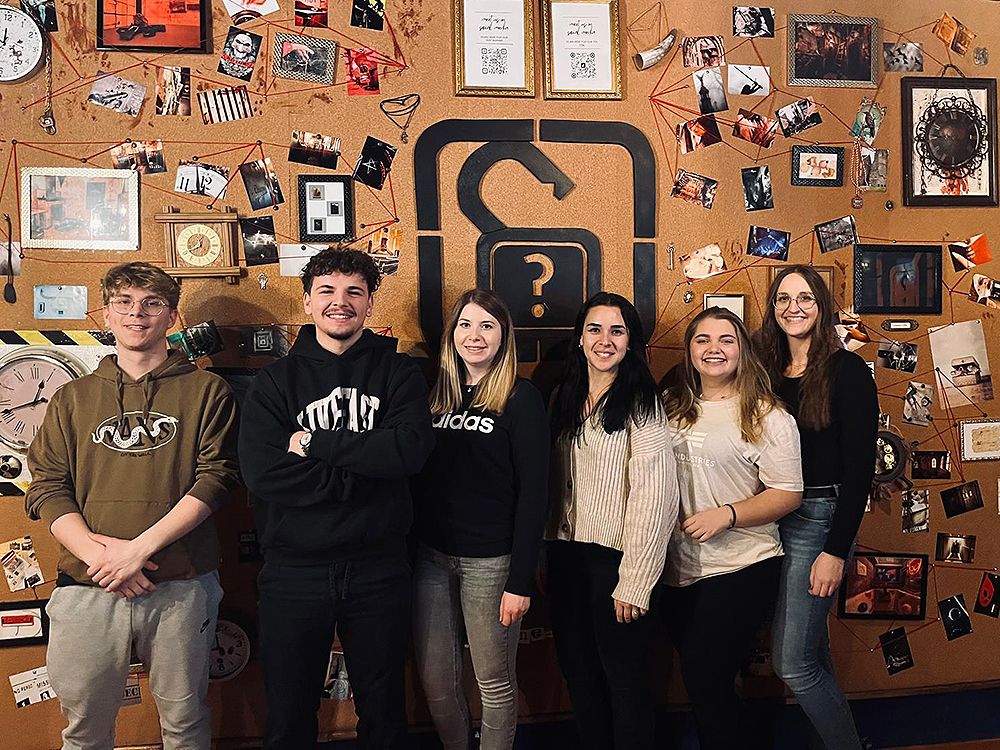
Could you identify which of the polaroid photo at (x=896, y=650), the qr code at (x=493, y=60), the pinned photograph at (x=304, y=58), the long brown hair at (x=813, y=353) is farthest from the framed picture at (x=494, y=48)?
the polaroid photo at (x=896, y=650)

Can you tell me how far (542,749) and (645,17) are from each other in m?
2.47

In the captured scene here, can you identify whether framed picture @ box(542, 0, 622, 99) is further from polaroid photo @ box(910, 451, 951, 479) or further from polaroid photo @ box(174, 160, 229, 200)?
polaroid photo @ box(910, 451, 951, 479)

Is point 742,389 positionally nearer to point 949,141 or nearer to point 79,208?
point 949,141

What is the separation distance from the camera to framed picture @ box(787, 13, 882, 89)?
2584 mm

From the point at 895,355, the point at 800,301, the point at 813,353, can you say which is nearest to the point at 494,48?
the point at 800,301

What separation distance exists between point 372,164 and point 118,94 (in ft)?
2.65

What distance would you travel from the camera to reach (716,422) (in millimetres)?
2092

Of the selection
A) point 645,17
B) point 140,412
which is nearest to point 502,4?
point 645,17

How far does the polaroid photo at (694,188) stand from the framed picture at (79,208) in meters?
1.75

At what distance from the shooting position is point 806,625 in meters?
2.14

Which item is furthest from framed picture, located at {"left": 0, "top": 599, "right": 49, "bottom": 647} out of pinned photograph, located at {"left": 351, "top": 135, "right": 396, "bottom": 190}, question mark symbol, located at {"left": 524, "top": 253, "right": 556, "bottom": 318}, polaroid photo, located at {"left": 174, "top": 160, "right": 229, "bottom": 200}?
question mark symbol, located at {"left": 524, "top": 253, "right": 556, "bottom": 318}

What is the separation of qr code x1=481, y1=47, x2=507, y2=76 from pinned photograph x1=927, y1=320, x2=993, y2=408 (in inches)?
69.0

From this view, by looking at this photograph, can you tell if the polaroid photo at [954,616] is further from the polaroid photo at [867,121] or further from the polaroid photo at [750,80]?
the polaroid photo at [750,80]

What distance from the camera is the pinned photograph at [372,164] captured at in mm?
2432
